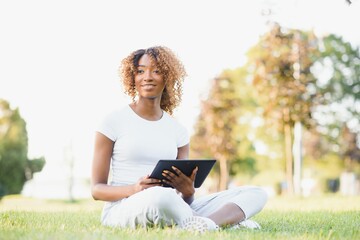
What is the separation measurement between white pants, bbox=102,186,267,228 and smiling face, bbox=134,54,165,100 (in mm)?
1102

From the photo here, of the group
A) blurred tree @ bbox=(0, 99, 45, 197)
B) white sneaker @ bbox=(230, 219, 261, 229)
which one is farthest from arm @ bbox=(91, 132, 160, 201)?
blurred tree @ bbox=(0, 99, 45, 197)

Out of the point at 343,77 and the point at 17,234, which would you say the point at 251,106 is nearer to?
the point at 343,77

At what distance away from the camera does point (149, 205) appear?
17.7 ft

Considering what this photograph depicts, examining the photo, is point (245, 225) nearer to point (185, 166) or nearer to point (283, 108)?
point (185, 166)

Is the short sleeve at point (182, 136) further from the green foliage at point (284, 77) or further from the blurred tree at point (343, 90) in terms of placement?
the blurred tree at point (343, 90)

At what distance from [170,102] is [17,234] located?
7.47ft

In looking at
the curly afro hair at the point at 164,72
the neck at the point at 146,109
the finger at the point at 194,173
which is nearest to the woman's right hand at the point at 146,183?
the finger at the point at 194,173

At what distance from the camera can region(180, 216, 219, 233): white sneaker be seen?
545 cm

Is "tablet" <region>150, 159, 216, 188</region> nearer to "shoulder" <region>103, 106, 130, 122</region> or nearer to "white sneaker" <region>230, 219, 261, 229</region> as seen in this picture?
"white sneaker" <region>230, 219, 261, 229</region>

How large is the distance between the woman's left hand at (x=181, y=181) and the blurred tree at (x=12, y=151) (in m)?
30.4

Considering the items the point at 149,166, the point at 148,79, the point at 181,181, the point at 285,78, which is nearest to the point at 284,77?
the point at 285,78

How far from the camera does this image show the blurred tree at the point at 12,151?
35094 millimetres

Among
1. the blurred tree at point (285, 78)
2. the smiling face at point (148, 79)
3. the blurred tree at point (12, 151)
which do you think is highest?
the blurred tree at point (285, 78)

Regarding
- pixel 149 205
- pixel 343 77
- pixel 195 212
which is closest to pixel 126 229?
pixel 149 205
